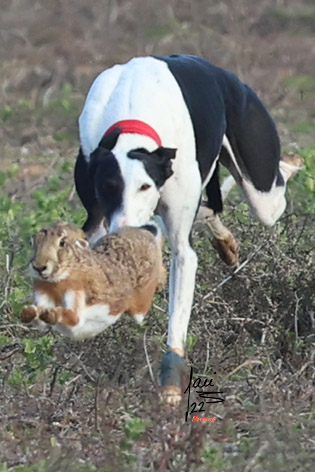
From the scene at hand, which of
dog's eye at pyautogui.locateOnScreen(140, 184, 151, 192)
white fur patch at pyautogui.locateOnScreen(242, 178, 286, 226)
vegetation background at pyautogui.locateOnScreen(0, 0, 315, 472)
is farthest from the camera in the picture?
white fur patch at pyautogui.locateOnScreen(242, 178, 286, 226)

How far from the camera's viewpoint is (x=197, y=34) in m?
16.4

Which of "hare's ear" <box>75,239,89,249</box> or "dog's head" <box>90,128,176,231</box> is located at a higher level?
"hare's ear" <box>75,239,89,249</box>

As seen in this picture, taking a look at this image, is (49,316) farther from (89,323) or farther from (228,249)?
(228,249)

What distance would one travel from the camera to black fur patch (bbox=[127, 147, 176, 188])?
524cm

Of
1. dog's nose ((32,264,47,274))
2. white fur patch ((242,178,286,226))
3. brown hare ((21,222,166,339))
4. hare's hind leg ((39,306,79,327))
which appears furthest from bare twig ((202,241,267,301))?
dog's nose ((32,264,47,274))

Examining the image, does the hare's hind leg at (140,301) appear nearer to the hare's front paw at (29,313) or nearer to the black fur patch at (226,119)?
the hare's front paw at (29,313)

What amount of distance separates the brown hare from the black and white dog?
14.1 inches

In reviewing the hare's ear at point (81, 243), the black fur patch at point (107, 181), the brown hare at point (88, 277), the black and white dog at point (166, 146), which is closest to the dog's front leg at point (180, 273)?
the black and white dog at point (166, 146)

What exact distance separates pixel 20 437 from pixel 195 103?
181 centimetres

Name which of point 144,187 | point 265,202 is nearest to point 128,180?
point 144,187

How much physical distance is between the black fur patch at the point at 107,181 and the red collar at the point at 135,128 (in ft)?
0.54

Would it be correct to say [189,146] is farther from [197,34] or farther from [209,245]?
[197,34]

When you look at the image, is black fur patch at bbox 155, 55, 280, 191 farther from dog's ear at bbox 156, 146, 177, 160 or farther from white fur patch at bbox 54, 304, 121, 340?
white fur patch at bbox 54, 304, 121, 340

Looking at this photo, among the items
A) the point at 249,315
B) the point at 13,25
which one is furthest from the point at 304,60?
the point at 249,315
